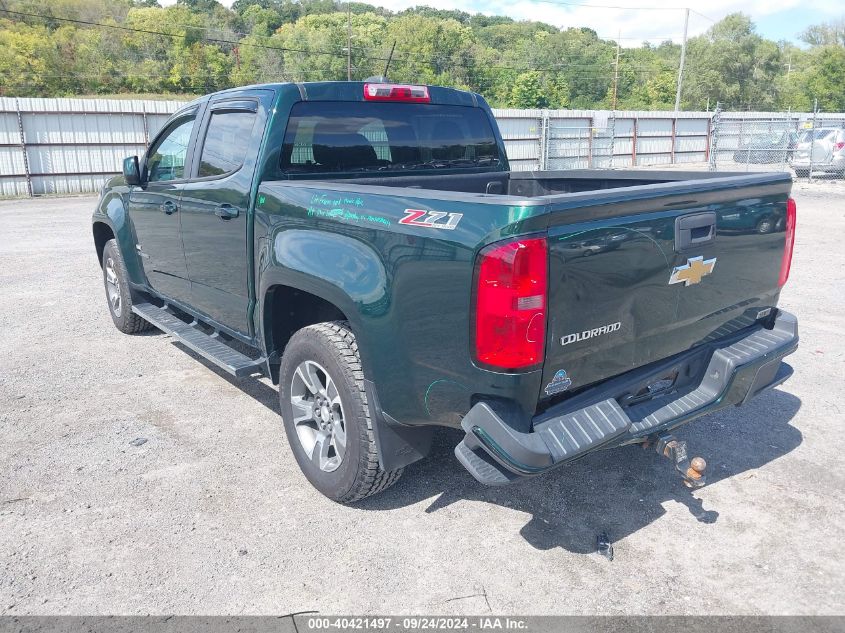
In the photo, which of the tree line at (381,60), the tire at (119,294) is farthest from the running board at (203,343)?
the tree line at (381,60)

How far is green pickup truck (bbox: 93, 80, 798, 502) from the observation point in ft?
8.27

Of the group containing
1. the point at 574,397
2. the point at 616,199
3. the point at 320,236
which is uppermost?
the point at 616,199

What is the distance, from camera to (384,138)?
429 centimetres

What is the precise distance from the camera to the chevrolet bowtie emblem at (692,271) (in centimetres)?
290

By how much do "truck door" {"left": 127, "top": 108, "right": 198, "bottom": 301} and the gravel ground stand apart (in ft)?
2.77

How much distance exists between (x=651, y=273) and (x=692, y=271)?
0.29 meters

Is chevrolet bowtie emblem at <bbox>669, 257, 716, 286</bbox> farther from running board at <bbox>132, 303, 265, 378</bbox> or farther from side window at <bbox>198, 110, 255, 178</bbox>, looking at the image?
side window at <bbox>198, 110, 255, 178</bbox>

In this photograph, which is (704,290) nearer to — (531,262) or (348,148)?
(531,262)

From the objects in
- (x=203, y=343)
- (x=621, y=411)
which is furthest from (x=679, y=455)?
(x=203, y=343)

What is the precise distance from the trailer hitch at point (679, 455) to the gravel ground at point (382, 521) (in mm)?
299

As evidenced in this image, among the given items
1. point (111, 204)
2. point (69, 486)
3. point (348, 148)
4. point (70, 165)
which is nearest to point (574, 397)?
point (348, 148)

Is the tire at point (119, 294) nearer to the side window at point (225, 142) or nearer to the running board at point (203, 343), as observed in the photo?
the running board at point (203, 343)

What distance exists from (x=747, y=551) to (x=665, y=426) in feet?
2.25

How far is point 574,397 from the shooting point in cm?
278
